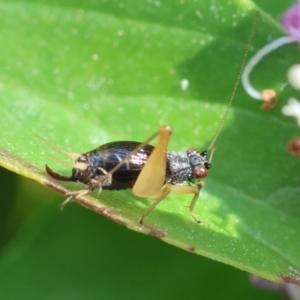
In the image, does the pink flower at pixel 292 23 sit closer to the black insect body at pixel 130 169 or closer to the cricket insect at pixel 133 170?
the cricket insect at pixel 133 170

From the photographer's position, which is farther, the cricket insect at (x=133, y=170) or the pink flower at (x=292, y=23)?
the pink flower at (x=292, y=23)

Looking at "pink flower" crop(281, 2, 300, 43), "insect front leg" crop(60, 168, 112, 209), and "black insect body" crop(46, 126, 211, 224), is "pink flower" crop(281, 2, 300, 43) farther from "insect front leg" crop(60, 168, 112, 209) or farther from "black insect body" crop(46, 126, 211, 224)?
"insect front leg" crop(60, 168, 112, 209)

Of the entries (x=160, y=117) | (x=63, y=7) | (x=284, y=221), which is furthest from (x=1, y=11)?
(x=284, y=221)

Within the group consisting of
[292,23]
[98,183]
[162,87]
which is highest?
[292,23]

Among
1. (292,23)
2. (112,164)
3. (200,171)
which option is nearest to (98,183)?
(112,164)

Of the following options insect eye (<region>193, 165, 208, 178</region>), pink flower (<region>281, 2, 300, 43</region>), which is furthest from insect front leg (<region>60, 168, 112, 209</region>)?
pink flower (<region>281, 2, 300, 43</region>)

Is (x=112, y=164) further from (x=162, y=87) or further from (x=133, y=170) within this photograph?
(x=162, y=87)

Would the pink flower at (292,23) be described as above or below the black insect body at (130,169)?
above

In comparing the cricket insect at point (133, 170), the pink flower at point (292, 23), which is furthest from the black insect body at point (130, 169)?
the pink flower at point (292, 23)

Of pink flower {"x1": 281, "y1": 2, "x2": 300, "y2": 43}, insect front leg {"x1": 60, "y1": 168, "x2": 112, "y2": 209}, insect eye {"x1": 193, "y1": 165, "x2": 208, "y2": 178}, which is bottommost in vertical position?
insect front leg {"x1": 60, "y1": 168, "x2": 112, "y2": 209}
